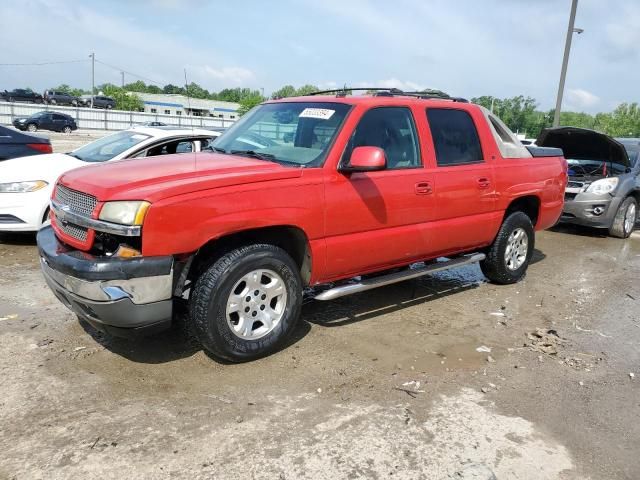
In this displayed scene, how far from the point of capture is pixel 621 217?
936cm

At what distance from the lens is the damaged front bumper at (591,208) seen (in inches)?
356

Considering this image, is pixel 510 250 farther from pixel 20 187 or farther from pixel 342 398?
pixel 20 187

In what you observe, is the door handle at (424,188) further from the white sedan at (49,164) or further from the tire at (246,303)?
the white sedan at (49,164)

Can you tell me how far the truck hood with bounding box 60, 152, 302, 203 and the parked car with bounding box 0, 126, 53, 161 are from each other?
16.4 ft

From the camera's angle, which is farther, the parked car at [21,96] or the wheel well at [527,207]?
the parked car at [21,96]

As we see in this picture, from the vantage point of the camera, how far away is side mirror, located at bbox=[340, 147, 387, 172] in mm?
3887

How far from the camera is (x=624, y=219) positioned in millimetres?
9406

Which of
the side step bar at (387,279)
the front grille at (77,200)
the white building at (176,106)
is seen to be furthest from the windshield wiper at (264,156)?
the white building at (176,106)

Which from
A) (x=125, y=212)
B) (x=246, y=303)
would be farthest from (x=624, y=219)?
(x=125, y=212)

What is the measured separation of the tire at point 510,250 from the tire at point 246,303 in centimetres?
267

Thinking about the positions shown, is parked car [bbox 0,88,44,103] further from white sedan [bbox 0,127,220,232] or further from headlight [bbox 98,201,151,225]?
headlight [bbox 98,201,151,225]

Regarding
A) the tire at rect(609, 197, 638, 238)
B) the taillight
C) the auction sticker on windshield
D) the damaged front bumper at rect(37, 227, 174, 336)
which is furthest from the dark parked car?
the damaged front bumper at rect(37, 227, 174, 336)

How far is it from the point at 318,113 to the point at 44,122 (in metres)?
35.0

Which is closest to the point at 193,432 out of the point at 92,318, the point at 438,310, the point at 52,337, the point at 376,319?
the point at 92,318
